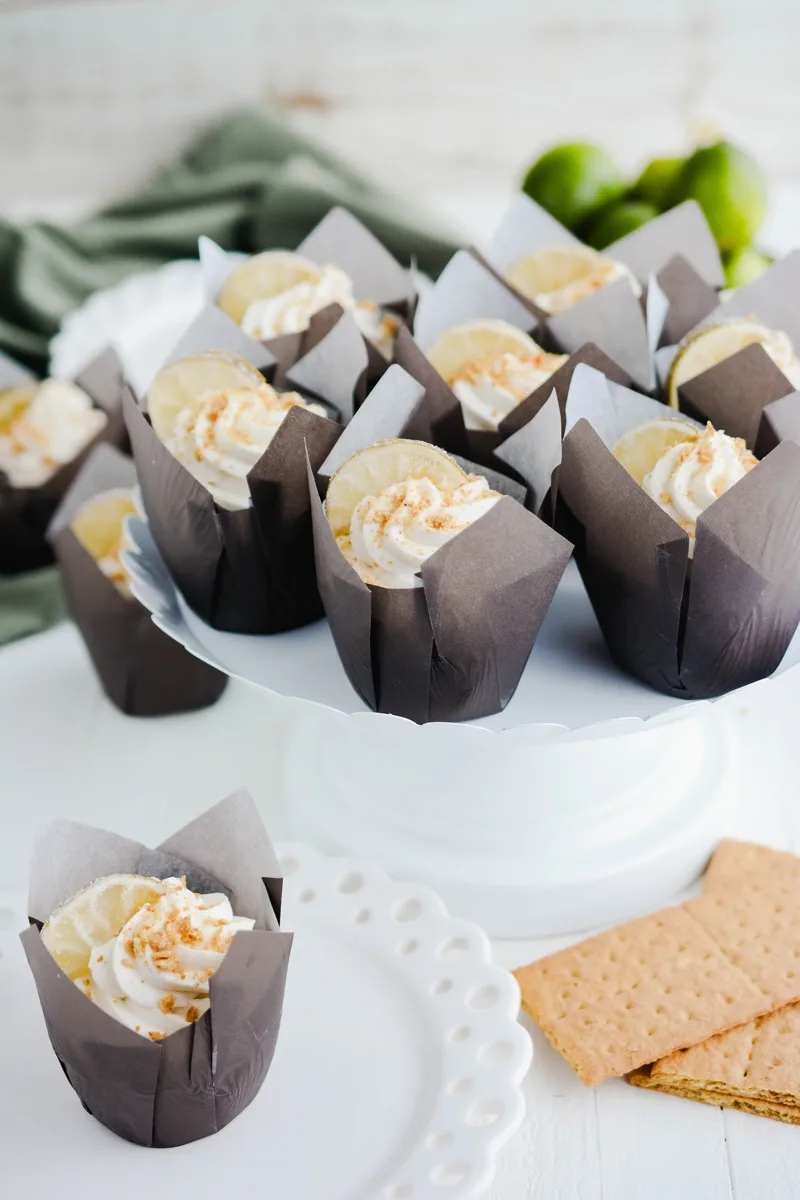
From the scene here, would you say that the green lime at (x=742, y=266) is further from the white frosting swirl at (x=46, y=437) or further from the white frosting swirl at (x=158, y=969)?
the white frosting swirl at (x=158, y=969)

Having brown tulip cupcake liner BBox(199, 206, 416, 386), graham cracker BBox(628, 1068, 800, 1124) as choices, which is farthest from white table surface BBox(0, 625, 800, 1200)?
brown tulip cupcake liner BBox(199, 206, 416, 386)

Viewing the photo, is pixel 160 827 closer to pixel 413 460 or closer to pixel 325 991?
pixel 325 991

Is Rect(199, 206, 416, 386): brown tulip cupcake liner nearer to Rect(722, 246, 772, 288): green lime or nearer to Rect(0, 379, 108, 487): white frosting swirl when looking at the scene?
Rect(0, 379, 108, 487): white frosting swirl

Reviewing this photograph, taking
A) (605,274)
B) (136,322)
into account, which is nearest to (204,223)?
(136,322)

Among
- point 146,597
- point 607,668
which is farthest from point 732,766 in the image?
point 146,597

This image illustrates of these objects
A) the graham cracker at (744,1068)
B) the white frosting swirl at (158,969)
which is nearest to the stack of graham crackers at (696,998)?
the graham cracker at (744,1068)

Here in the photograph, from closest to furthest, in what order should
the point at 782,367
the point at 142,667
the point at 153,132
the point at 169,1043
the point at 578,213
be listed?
the point at 169,1043 → the point at 782,367 → the point at 142,667 → the point at 578,213 → the point at 153,132

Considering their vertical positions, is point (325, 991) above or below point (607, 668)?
below
